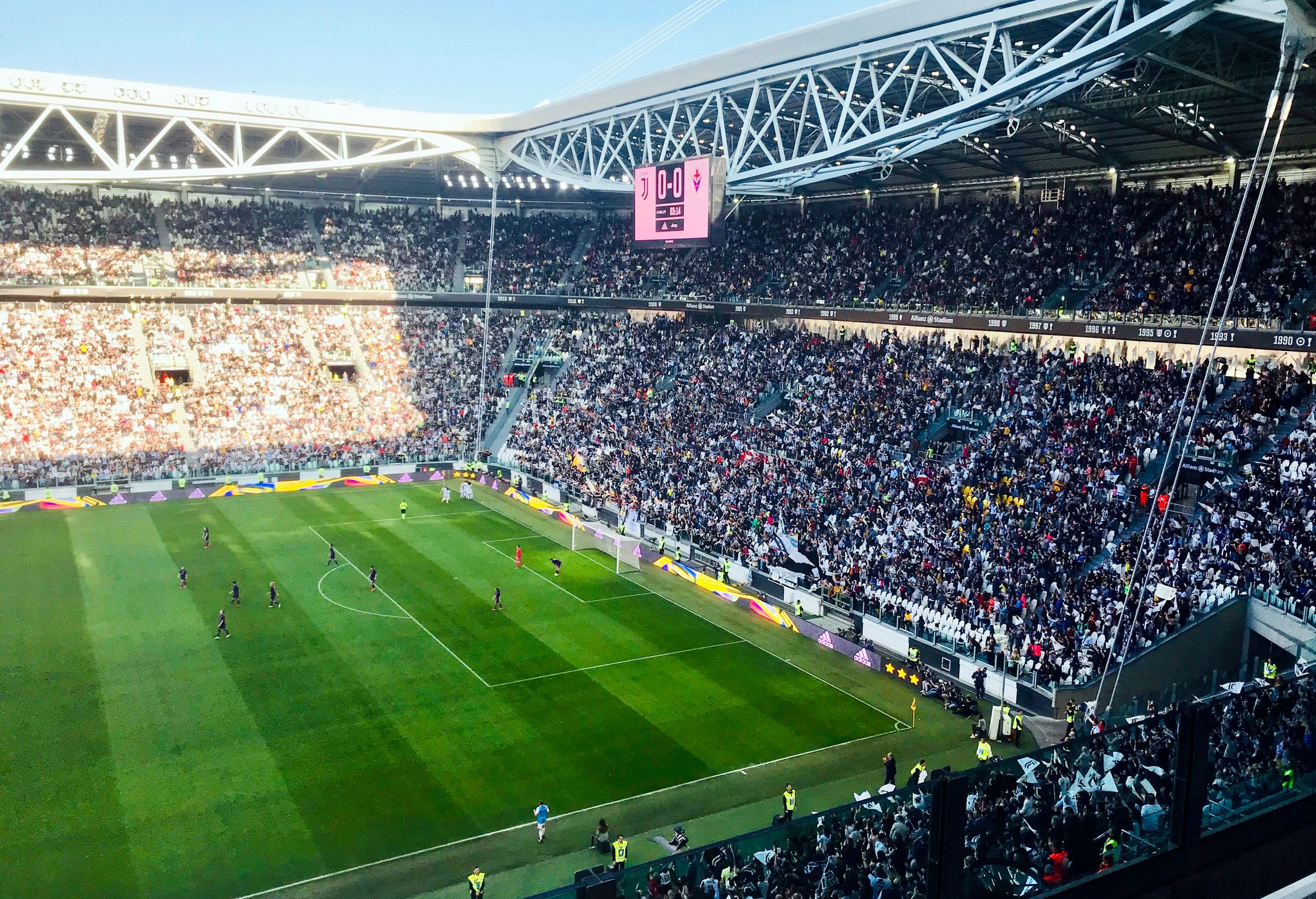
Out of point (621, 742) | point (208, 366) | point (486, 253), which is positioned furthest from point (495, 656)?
point (486, 253)

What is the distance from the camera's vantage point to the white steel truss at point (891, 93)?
22920 mm

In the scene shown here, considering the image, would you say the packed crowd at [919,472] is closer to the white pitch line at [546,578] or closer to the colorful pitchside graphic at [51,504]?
the white pitch line at [546,578]

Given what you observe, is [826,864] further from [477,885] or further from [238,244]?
[238,244]

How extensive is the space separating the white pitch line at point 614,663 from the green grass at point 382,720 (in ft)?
0.29

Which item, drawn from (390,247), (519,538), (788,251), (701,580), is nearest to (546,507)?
(519,538)

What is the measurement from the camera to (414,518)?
43.7 m

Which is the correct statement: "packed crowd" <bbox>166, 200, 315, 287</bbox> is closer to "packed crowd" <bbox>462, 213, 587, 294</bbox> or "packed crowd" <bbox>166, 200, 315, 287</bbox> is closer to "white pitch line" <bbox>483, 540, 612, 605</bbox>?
"packed crowd" <bbox>462, 213, 587, 294</bbox>

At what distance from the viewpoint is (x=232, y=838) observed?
18500mm

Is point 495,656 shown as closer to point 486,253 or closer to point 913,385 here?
point 913,385

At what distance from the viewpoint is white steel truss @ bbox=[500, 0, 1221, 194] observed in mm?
22920

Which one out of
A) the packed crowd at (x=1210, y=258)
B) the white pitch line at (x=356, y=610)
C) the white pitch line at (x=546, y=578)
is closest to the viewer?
the packed crowd at (x=1210, y=258)

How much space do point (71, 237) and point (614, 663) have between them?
4278 cm

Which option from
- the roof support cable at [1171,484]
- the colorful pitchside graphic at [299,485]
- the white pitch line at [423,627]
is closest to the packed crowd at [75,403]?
the colorful pitchside graphic at [299,485]

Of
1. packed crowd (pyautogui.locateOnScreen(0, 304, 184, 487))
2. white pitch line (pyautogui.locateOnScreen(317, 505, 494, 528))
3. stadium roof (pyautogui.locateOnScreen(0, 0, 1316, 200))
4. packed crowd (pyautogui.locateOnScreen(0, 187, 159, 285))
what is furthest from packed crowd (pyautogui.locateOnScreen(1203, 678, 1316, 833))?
packed crowd (pyautogui.locateOnScreen(0, 187, 159, 285))
